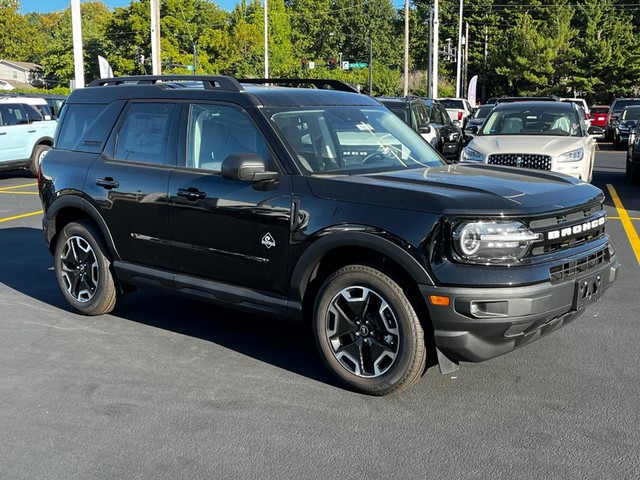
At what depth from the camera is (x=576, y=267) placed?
14.0 ft

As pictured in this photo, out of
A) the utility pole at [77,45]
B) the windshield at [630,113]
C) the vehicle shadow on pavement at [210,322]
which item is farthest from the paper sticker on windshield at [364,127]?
the windshield at [630,113]

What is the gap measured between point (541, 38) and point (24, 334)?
6084 cm

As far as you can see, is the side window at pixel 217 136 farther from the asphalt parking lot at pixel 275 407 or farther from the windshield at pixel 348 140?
the asphalt parking lot at pixel 275 407

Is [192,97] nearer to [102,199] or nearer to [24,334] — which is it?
[102,199]

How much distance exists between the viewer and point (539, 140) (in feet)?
35.6

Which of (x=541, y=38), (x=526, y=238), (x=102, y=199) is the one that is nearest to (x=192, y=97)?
(x=102, y=199)

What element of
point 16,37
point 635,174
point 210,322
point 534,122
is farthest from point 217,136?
point 16,37

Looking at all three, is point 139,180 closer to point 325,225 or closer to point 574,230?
point 325,225

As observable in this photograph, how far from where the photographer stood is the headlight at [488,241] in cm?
395

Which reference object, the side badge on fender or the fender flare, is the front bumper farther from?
the side badge on fender

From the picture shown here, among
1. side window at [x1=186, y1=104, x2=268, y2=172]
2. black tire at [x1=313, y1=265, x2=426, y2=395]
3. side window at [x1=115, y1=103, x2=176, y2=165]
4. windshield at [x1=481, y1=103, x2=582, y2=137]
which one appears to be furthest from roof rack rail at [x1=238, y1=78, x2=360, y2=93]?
windshield at [x1=481, y1=103, x2=582, y2=137]

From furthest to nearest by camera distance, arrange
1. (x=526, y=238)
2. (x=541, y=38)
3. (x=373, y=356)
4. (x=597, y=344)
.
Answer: (x=541, y=38) → (x=597, y=344) → (x=373, y=356) → (x=526, y=238)

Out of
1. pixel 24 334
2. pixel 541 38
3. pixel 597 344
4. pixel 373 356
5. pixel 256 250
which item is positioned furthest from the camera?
pixel 541 38

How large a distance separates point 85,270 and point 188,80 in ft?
5.91
